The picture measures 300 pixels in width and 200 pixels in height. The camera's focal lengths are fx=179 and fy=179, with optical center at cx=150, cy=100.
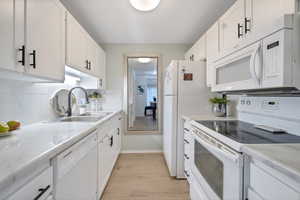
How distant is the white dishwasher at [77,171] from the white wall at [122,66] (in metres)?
2.04

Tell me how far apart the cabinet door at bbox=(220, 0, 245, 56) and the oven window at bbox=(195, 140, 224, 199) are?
33.8 inches

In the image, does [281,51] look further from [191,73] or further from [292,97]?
[191,73]

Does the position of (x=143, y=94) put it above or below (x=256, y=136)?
above

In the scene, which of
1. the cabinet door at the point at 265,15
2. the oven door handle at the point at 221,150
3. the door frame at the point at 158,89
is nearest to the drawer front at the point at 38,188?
the oven door handle at the point at 221,150

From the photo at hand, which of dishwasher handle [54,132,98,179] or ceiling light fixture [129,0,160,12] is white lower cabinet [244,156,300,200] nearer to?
dishwasher handle [54,132,98,179]

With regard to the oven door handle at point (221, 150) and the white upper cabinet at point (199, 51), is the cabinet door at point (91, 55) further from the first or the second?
the oven door handle at point (221, 150)

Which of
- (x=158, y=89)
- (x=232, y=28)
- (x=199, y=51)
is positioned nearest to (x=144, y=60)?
(x=158, y=89)

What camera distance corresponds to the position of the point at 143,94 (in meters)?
4.43

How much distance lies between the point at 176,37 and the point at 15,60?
2818mm

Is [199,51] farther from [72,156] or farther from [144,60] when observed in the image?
[72,156]

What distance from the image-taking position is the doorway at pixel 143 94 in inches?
151

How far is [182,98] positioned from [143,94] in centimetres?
203

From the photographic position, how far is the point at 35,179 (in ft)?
2.48

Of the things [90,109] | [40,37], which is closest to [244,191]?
[40,37]
